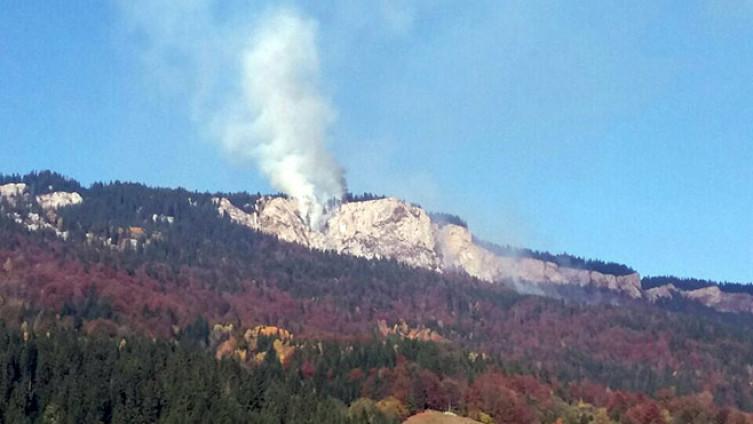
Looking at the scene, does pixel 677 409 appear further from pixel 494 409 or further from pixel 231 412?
pixel 231 412

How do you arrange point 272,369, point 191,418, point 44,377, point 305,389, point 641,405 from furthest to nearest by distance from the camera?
point 641,405, point 272,369, point 305,389, point 44,377, point 191,418

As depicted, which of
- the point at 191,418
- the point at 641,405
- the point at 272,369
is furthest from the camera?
the point at 641,405

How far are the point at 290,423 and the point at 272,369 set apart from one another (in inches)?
1471

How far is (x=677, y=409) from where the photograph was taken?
196 m

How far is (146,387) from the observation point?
148 metres

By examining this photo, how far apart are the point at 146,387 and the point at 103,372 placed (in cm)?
834

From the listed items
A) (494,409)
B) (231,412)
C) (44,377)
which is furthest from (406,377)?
(44,377)

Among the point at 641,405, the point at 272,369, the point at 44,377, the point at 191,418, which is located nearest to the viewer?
the point at 191,418

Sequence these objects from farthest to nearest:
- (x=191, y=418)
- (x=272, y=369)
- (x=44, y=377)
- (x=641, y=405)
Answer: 1. (x=641, y=405)
2. (x=272, y=369)
3. (x=44, y=377)
4. (x=191, y=418)

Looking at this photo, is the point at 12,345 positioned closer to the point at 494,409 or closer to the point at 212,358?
the point at 212,358

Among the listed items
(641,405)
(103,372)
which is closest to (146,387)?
(103,372)

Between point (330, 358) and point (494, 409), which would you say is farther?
point (330, 358)

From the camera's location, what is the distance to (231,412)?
14550 cm

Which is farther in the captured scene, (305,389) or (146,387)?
(305,389)
